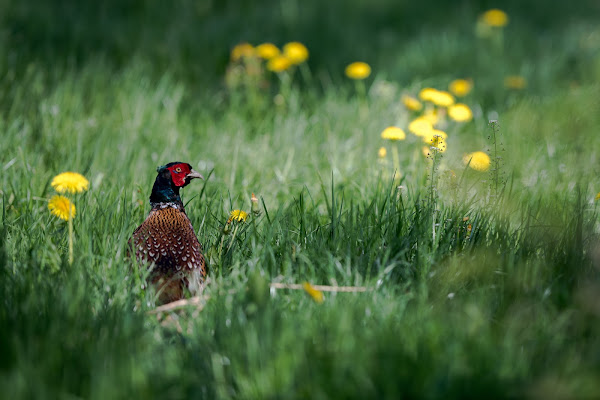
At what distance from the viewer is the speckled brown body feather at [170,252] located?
82.1 inches

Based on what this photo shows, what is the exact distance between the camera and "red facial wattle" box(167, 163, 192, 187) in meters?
2.24

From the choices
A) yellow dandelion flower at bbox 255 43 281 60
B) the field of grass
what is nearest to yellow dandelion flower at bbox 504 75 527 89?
the field of grass

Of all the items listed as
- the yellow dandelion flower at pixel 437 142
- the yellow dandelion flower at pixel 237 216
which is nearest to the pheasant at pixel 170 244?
the yellow dandelion flower at pixel 237 216

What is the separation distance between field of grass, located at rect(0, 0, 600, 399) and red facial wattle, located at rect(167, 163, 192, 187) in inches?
10.2

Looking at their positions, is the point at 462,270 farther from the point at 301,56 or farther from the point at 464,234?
the point at 301,56

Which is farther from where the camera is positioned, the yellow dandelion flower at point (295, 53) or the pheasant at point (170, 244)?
the yellow dandelion flower at point (295, 53)

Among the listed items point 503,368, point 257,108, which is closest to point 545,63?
point 257,108

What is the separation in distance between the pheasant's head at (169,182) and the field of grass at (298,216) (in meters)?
0.20

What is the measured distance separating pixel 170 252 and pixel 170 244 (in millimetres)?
27

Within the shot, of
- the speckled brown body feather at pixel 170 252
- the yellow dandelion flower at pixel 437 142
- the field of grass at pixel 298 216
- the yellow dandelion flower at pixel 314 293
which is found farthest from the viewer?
the yellow dandelion flower at pixel 437 142

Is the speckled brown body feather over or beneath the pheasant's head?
beneath

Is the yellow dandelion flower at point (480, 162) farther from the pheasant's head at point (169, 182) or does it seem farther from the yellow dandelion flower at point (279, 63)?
the yellow dandelion flower at point (279, 63)

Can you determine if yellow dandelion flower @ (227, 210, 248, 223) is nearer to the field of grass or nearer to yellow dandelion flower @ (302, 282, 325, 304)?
the field of grass

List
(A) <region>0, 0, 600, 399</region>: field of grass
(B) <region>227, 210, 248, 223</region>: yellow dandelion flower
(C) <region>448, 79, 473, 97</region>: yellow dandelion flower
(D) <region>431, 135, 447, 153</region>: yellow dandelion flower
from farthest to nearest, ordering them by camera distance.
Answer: (C) <region>448, 79, 473, 97</region>: yellow dandelion flower, (D) <region>431, 135, 447, 153</region>: yellow dandelion flower, (B) <region>227, 210, 248, 223</region>: yellow dandelion flower, (A) <region>0, 0, 600, 399</region>: field of grass
